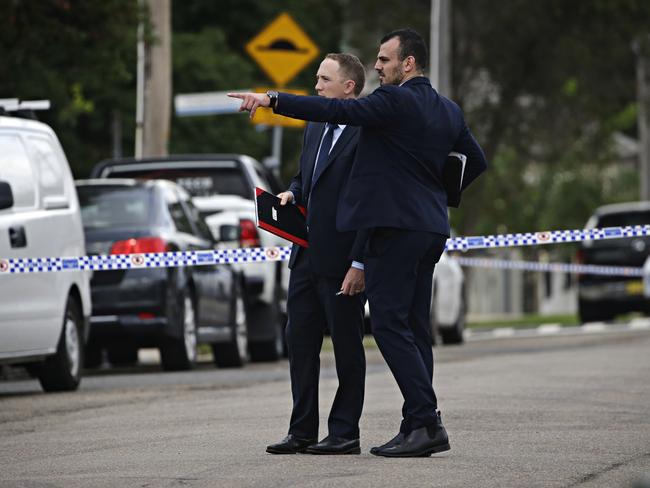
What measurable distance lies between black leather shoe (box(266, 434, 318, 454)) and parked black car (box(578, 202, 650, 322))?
19.8 metres

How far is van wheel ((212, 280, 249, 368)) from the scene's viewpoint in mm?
18328

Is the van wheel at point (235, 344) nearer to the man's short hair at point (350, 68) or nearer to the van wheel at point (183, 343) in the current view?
the van wheel at point (183, 343)

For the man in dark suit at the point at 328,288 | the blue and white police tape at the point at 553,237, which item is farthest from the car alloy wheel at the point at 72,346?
the man in dark suit at the point at 328,288

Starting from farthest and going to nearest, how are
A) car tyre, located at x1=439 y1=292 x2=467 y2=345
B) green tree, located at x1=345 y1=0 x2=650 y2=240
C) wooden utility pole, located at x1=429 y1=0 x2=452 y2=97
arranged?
green tree, located at x1=345 y1=0 x2=650 y2=240 < wooden utility pole, located at x1=429 y1=0 x2=452 y2=97 < car tyre, located at x1=439 y1=292 x2=467 y2=345

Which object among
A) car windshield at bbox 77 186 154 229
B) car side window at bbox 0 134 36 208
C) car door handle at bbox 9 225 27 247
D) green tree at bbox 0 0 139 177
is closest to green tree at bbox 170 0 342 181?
green tree at bbox 0 0 139 177

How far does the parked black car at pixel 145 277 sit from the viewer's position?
1622 cm

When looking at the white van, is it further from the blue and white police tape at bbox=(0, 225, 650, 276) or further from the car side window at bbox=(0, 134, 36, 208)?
the blue and white police tape at bbox=(0, 225, 650, 276)

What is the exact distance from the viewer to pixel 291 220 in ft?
30.9

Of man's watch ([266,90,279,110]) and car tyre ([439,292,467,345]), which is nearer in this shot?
man's watch ([266,90,279,110])

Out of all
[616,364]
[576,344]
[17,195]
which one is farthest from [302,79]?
[17,195]

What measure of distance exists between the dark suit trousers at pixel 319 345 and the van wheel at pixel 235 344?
880 centimetres

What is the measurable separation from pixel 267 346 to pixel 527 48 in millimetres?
18452

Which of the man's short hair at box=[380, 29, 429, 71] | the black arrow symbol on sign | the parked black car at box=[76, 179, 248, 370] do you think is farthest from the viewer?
the black arrow symbol on sign

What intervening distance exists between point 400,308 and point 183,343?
26.8 ft
